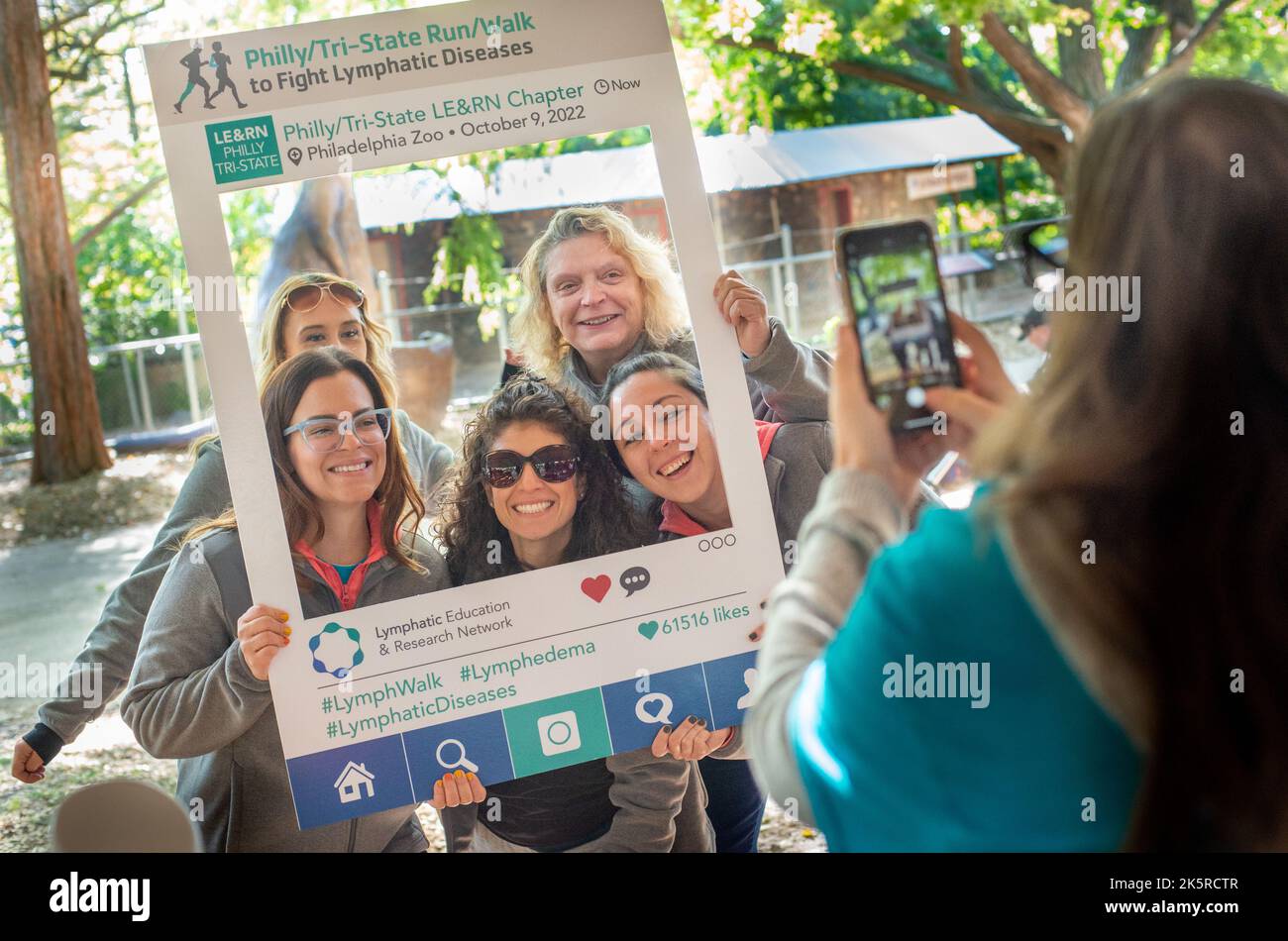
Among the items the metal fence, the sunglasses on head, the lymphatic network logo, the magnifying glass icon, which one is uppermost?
the metal fence

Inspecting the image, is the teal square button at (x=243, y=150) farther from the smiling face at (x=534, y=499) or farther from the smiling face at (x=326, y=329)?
the smiling face at (x=534, y=499)

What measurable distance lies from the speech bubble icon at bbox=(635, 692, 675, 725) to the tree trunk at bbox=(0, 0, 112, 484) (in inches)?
213

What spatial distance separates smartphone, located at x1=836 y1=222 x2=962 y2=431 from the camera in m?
1.60

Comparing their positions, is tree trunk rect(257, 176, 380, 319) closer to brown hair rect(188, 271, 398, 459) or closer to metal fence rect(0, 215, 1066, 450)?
brown hair rect(188, 271, 398, 459)

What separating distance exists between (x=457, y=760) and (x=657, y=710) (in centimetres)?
42

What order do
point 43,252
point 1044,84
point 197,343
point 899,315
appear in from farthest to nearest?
1. point 197,343
2. point 1044,84
3. point 43,252
4. point 899,315

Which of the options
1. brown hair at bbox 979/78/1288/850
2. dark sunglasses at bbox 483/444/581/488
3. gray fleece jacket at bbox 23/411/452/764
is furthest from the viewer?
gray fleece jacket at bbox 23/411/452/764

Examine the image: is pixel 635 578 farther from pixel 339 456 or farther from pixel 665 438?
pixel 339 456

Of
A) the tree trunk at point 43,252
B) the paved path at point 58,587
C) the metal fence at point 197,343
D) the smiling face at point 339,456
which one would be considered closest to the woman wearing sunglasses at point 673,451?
the smiling face at point 339,456

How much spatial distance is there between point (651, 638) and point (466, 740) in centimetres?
43

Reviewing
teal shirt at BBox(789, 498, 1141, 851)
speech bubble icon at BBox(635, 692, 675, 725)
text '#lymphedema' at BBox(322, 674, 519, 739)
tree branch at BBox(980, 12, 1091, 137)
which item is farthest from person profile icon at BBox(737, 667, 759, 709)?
tree branch at BBox(980, 12, 1091, 137)

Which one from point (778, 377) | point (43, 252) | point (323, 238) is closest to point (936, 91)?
point (323, 238)

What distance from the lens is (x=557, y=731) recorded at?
2322 mm
